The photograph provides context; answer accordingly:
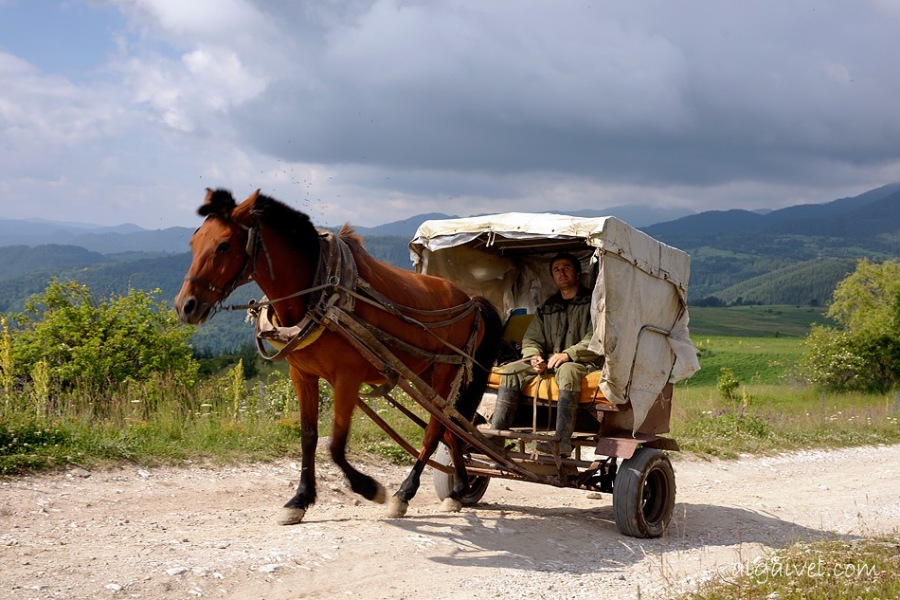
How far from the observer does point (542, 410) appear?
23.3 ft

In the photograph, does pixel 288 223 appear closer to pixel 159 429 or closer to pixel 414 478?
pixel 414 478

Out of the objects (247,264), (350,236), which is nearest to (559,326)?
(350,236)

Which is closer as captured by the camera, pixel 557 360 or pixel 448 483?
pixel 557 360

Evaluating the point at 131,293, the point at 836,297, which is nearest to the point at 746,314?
the point at 836,297

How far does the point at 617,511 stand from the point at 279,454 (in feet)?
12.2

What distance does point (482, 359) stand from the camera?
281 inches

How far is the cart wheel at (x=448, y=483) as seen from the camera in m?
7.29

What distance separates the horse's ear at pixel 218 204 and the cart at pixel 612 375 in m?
2.38

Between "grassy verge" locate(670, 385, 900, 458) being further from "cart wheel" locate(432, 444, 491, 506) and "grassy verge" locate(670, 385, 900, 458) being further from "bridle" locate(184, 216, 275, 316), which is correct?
"bridle" locate(184, 216, 275, 316)

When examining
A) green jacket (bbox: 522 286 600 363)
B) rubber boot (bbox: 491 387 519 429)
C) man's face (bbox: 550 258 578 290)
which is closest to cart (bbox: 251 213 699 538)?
rubber boot (bbox: 491 387 519 429)

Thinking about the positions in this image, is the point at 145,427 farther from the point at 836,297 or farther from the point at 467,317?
the point at 836,297

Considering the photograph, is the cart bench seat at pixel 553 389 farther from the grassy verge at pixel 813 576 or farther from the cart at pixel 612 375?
the grassy verge at pixel 813 576

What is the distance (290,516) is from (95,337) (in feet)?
29.6

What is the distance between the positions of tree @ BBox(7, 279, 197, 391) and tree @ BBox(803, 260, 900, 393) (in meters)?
27.4
